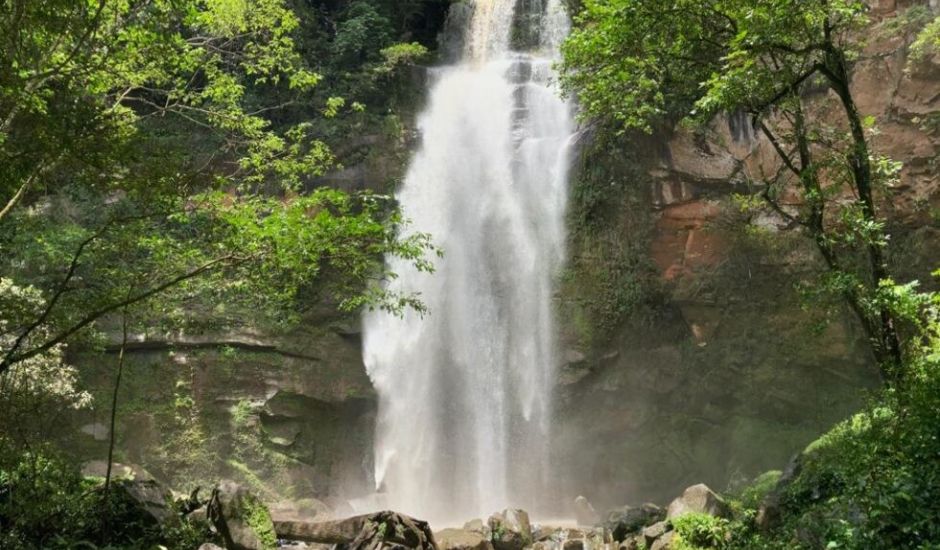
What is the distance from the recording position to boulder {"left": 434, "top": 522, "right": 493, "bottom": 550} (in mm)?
11172

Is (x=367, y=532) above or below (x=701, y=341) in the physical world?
below

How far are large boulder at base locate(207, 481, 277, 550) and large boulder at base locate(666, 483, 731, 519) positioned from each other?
6.33 meters

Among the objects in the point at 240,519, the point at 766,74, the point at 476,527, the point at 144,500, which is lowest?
the point at 476,527

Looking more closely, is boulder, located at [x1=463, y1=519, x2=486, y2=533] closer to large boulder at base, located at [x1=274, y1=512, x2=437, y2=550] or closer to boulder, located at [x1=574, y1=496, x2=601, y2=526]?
large boulder at base, located at [x1=274, y1=512, x2=437, y2=550]

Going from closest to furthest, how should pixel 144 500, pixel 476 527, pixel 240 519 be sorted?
pixel 144 500 < pixel 240 519 < pixel 476 527

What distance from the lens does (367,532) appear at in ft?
33.0

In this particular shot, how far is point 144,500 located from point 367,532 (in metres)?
3.22

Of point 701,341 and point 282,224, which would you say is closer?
point 282,224

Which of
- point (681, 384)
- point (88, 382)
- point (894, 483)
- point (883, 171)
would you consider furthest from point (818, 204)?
point (88, 382)

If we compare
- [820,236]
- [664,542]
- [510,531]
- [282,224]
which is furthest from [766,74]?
[510,531]

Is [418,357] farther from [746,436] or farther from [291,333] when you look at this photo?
[746,436]

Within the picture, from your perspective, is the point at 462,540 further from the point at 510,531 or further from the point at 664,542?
the point at 664,542

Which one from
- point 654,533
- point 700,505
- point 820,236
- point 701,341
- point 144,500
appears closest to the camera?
point 820,236

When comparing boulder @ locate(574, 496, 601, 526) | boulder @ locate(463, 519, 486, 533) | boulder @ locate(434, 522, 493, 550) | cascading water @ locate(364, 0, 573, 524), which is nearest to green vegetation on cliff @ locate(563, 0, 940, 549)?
boulder @ locate(434, 522, 493, 550)
